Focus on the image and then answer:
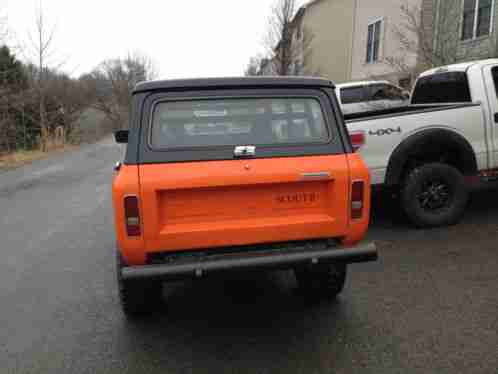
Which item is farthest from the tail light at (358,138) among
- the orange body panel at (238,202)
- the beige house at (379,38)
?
the beige house at (379,38)

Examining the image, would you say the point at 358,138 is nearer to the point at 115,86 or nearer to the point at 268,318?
the point at 268,318

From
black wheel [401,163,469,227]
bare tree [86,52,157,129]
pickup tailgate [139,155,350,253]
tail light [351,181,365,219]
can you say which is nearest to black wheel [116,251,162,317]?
pickup tailgate [139,155,350,253]

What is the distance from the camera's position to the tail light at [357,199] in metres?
2.90

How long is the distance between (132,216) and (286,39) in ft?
73.0

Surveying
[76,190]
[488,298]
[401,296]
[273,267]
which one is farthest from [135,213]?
[76,190]

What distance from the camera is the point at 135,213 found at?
264cm

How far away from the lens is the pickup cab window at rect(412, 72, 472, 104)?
5.50 m

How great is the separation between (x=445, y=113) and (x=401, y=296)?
252 cm

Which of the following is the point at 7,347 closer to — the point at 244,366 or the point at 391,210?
the point at 244,366

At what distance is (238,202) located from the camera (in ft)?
9.27

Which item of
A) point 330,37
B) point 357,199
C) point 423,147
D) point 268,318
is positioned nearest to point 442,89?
point 423,147

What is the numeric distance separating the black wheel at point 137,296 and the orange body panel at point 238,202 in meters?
0.43

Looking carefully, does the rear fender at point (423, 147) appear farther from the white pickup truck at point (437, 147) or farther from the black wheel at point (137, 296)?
the black wheel at point (137, 296)

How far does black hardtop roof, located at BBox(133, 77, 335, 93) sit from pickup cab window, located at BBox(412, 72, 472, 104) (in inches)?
132
